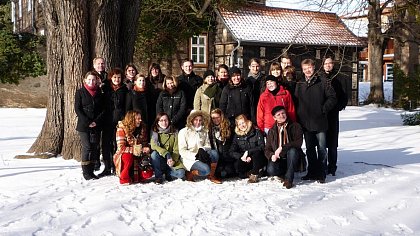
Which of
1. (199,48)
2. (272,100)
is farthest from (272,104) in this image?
(199,48)

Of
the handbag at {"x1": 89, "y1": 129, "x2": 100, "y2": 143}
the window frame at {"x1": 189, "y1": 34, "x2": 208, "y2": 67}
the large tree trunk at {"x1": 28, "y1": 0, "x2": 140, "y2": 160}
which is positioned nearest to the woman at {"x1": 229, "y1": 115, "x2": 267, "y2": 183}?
the handbag at {"x1": 89, "y1": 129, "x2": 100, "y2": 143}

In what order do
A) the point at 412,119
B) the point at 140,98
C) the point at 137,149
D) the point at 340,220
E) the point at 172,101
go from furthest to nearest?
the point at 412,119 < the point at 172,101 < the point at 140,98 < the point at 137,149 < the point at 340,220

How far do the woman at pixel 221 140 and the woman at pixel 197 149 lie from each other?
9cm

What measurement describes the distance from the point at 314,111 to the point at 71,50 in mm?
3897

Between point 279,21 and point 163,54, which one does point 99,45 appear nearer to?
point 163,54

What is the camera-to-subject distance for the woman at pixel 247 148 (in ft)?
21.7

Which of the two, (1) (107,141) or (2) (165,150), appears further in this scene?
(1) (107,141)

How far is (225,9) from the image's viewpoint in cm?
2217

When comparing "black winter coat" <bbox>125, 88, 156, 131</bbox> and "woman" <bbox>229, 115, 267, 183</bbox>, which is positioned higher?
"black winter coat" <bbox>125, 88, 156, 131</bbox>

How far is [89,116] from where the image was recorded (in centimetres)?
661

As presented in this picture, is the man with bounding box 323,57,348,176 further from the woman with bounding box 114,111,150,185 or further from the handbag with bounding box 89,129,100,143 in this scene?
the handbag with bounding box 89,129,100,143

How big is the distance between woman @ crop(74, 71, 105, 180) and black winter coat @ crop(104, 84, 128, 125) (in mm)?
111

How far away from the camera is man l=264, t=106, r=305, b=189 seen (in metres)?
6.30

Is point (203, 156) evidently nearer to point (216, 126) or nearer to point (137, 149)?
point (216, 126)
